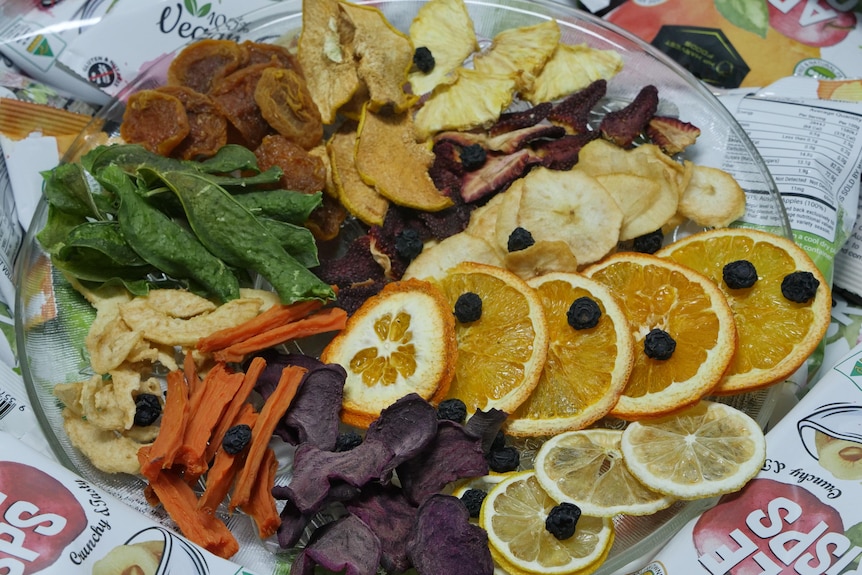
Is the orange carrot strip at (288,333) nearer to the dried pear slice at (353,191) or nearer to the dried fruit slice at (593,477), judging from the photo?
the dried pear slice at (353,191)

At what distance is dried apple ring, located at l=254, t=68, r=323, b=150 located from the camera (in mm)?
1655

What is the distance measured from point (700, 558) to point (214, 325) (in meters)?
1.05

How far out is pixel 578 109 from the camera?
5.99 feet

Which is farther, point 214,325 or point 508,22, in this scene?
point 508,22

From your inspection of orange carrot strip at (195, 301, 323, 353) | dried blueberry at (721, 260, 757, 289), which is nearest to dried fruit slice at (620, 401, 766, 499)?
dried blueberry at (721, 260, 757, 289)

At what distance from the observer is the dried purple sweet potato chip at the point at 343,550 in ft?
4.15

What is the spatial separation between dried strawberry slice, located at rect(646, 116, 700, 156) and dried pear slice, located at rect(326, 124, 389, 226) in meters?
0.70

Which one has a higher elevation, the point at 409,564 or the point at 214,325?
the point at 214,325

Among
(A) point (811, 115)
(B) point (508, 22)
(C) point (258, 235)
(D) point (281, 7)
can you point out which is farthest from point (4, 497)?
(A) point (811, 115)

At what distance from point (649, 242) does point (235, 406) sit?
0.98 metres

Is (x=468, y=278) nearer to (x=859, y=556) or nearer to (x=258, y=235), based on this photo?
(x=258, y=235)

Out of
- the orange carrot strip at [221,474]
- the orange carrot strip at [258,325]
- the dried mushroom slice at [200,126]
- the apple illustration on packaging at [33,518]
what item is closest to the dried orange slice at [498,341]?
the orange carrot strip at [258,325]

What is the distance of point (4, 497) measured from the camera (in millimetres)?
1265

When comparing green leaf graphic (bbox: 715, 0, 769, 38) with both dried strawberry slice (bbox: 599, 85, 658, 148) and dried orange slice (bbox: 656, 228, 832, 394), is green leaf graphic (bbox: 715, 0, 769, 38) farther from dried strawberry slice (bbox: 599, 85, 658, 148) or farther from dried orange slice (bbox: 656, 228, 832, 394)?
dried orange slice (bbox: 656, 228, 832, 394)
